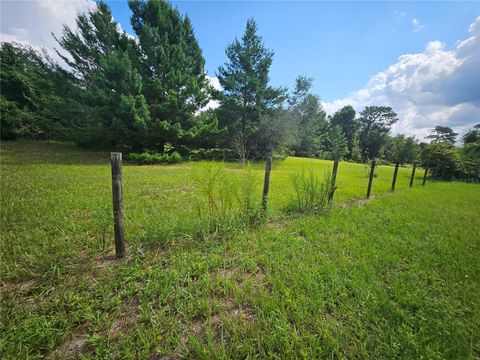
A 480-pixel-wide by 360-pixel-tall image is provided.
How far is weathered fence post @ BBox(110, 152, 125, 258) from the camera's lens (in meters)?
2.18

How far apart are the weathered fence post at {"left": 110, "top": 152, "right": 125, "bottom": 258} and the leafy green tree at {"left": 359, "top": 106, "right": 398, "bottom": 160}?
189 feet

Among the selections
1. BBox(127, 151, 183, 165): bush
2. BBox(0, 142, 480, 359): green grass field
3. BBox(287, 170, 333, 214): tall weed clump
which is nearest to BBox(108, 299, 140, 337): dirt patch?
BBox(0, 142, 480, 359): green grass field

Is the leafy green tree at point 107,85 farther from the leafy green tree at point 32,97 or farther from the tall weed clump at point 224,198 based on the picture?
the tall weed clump at point 224,198

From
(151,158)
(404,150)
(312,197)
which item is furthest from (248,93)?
(404,150)

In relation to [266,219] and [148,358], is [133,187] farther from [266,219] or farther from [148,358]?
[148,358]

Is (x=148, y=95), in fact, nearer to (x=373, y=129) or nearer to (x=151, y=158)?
(x=151, y=158)

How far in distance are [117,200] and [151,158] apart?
12.0 m

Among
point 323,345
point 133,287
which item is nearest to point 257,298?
point 323,345

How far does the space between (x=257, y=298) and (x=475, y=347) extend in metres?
1.75

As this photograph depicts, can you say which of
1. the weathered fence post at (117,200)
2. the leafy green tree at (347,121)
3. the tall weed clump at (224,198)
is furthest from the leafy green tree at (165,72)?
the leafy green tree at (347,121)

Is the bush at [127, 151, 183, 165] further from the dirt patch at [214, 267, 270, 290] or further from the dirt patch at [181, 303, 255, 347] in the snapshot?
the dirt patch at [181, 303, 255, 347]

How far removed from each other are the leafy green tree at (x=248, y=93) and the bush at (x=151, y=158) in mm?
6982

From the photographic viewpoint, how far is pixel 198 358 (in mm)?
1297

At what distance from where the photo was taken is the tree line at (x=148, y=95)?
42.3 feet
